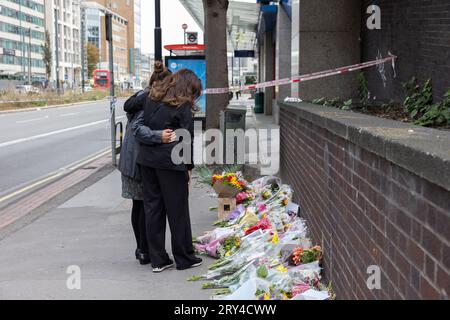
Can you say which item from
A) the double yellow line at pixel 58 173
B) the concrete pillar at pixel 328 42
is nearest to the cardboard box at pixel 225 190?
the concrete pillar at pixel 328 42

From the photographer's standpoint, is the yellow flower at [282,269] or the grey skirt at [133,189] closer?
the yellow flower at [282,269]

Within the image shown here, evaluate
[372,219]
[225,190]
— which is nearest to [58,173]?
[225,190]

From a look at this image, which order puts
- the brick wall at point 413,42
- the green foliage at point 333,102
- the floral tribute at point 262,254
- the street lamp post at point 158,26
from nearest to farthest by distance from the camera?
the floral tribute at point 262,254, the brick wall at point 413,42, the green foliage at point 333,102, the street lamp post at point 158,26

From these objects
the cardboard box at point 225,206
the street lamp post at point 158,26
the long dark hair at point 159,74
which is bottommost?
the cardboard box at point 225,206

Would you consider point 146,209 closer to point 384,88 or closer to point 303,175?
point 303,175

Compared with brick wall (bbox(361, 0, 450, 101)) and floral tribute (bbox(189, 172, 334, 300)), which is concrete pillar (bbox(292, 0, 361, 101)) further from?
floral tribute (bbox(189, 172, 334, 300))

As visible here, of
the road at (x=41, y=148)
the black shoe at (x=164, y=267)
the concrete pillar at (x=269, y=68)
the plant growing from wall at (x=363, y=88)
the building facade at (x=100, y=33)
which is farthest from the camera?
the building facade at (x=100, y=33)

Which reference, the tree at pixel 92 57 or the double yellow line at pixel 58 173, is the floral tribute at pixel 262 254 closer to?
the double yellow line at pixel 58 173

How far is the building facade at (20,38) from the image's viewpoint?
109 metres

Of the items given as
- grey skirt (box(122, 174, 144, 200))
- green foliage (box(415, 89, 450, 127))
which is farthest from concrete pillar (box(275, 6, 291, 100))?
green foliage (box(415, 89, 450, 127))

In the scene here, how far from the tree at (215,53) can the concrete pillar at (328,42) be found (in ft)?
5.36

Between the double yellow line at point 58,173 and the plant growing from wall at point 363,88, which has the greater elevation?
the plant growing from wall at point 363,88

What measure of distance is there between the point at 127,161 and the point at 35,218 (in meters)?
2.91

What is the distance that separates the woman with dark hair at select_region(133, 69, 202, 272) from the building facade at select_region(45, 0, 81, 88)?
12069 cm
